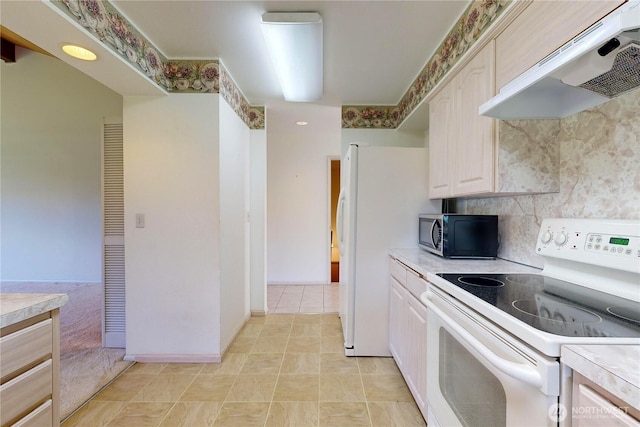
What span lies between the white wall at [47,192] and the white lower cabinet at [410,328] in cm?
453

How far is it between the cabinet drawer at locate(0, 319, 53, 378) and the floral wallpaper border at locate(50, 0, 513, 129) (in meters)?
1.45

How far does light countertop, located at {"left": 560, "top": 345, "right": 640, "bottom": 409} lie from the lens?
49 centimetres

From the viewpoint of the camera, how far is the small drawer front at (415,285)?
152 centimetres

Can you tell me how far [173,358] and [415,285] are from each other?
200 cm

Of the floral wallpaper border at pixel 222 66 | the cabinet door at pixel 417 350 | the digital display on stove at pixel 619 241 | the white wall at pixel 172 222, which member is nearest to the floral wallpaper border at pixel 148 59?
the floral wallpaper border at pixel 222 66

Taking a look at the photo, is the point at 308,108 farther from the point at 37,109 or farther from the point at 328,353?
the point at 37,109

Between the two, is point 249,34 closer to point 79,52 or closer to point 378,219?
point 79,52

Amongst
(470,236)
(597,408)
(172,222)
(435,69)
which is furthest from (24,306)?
(435,69)

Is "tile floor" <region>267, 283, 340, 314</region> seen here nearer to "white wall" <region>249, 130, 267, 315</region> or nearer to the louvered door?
"white wall" <region>249, 130, 267, 315</region>

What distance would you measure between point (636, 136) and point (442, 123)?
3.46 ft

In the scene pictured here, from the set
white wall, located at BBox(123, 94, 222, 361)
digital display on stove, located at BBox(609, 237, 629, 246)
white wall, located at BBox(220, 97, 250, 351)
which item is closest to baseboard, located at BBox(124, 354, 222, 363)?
white wall, located at BBox(123, 94, 222, 361)

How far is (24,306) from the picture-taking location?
0.92m

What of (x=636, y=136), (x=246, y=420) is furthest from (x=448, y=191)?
(x=246, y=420)

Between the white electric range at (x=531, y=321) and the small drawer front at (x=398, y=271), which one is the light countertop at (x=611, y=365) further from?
the small drawer front at (x=398, y=271)
